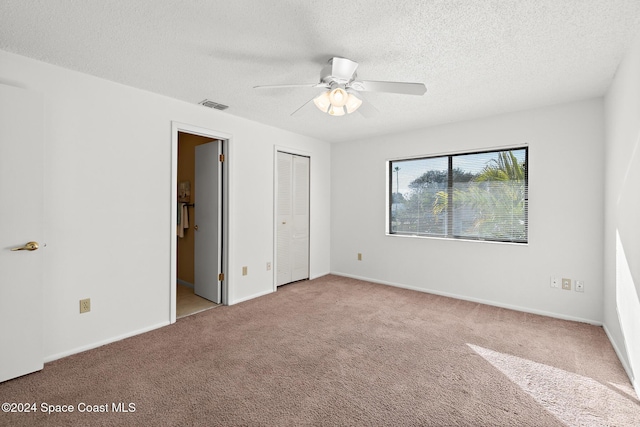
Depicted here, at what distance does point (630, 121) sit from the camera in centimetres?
218

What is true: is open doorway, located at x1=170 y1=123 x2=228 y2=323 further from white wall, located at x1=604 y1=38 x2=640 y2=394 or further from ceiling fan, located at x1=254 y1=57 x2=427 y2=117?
white wall, located at x1=604 y1=38 x2=640 y2=394

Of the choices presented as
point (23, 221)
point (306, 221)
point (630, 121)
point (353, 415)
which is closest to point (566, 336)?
point (630, 121)

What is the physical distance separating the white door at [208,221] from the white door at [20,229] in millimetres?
1702

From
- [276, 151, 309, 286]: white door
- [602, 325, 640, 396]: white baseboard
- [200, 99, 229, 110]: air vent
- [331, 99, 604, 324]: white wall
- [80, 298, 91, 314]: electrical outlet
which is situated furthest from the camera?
[276, 151, 309, 286]: white door

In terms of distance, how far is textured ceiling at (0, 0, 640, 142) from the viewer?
1726mm

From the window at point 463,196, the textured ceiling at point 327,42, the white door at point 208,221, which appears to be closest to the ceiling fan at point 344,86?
the textured ceiling at point 327,42

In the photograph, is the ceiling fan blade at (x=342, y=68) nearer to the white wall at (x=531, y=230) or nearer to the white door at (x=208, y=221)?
the white door at (x=208, y=221)

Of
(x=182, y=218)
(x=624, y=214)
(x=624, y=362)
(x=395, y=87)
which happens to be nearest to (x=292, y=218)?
(x=182, y=218)

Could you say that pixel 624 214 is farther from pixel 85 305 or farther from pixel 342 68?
pixel 85 305

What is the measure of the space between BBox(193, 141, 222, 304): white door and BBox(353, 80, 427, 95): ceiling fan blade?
2.15 m

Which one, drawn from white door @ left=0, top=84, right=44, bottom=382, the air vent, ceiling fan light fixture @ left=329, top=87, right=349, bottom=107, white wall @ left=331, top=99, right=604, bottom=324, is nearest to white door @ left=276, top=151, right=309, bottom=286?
white wall @ left=331, top=99, right=604, bottom=324

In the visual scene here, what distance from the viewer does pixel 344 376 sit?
2.16m

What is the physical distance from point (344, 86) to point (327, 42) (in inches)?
13.7

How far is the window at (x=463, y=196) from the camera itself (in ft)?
11.9
